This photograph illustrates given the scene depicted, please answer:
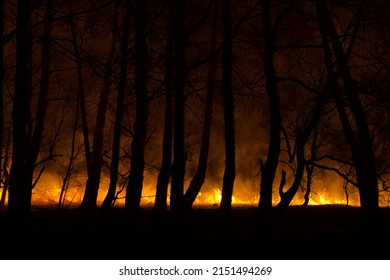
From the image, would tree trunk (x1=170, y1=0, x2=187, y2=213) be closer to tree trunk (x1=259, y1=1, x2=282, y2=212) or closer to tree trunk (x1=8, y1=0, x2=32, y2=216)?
tree trunk (x1=259, y1=1, x2=282, y2=212)

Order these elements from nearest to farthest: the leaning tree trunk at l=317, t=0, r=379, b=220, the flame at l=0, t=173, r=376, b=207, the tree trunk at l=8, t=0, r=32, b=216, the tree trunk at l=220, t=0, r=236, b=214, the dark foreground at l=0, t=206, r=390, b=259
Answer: the tree trunk at l=8, t=0, r=32, b=216 < the dark foreground at l=0, t=206, r=390, b=259 < the tree trunk at l=220, t=0, r=236, b=214 < the leaning tree trunk at l=317, t=0, r=379, b=220 < the flame at l=0, t=173, r=376, b=207

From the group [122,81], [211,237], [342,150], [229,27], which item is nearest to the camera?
[122,81]

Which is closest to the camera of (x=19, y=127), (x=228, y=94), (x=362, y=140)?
(x=19, y=127)

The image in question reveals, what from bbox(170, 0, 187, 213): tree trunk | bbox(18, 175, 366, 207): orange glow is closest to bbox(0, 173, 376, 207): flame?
bbox(18, 175, 366, 207): orange glow

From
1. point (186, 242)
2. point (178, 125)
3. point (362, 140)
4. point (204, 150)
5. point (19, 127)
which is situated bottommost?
point (186, 242)

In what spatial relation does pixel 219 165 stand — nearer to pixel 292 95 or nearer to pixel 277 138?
pixel 292 95

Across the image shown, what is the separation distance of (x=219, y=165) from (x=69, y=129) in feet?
24.0

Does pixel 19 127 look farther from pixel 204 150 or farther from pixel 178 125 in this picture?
pixel 204 150

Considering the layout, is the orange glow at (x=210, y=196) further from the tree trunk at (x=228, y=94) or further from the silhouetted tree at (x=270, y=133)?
the silhouetted tree at (x=270, y=133)

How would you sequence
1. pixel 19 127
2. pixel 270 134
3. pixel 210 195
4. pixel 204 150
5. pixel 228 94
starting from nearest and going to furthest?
pixel 19 127 < pixel 270 134 < pixel 228 94 < pixel 204 150 < pixel 210 195

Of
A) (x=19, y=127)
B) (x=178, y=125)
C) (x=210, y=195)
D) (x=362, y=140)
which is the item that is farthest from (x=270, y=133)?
(x=210, y=195)

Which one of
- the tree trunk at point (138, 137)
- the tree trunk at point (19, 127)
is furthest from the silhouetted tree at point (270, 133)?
the tree trunk at point (19, 127)
